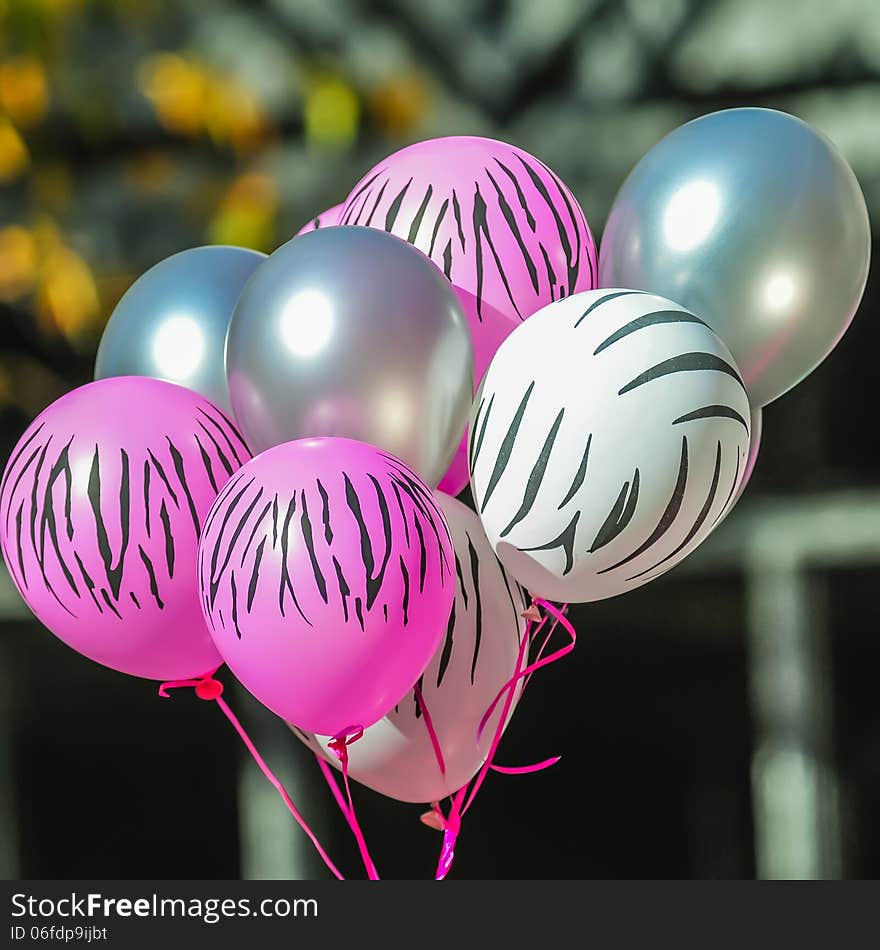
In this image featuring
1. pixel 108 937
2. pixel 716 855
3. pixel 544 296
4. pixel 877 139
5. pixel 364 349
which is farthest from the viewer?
pixel 716 855

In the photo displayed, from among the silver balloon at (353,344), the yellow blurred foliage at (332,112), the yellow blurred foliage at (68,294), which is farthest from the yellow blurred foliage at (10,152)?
the silver balloon at (353,344)

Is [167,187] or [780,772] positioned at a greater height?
[167,187]

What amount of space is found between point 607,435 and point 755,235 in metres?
0.23

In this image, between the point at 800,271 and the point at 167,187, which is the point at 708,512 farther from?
the point at 167,187

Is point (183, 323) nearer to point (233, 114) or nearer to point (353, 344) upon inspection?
point (353, 344)

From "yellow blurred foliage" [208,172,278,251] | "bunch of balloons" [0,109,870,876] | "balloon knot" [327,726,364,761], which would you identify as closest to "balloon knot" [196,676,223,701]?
"bunch of balloons" [0,109,870,876]

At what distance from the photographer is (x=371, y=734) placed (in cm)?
102

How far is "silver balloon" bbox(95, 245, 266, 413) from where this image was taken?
3.53 feet

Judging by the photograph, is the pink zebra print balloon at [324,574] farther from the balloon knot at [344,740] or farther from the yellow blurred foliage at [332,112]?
the yellow blurred foliage at [332,112]

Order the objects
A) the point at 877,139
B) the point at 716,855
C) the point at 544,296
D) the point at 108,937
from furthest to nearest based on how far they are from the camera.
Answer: the point at 716,855 → the point at 877,139 → the point at 108,937 → the point at 544,296

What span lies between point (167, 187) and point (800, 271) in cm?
139

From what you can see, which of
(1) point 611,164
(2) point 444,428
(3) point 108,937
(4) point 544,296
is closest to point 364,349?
(2) point 444,428

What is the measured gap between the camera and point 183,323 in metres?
1.08

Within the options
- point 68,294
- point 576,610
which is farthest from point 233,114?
point 576,610
